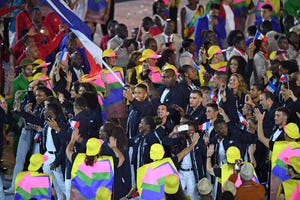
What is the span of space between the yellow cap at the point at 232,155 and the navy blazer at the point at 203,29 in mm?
7171

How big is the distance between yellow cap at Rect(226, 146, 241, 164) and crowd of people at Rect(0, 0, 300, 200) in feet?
0.06

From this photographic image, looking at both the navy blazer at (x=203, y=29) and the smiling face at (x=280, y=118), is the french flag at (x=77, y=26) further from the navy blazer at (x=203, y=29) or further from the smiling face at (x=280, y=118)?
the navy blazer at (x=203, y=29)

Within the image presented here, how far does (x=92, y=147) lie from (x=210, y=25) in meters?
8.00

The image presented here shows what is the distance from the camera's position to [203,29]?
74.1 ft

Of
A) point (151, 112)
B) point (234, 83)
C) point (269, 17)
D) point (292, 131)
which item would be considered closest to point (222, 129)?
point (292, 131)

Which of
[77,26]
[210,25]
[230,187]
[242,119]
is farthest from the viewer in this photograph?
[210,25]

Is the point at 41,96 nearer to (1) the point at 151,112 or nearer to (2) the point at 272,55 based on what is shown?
(1) the point at 151,112

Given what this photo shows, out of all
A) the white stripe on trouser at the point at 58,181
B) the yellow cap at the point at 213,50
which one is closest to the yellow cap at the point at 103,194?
the white stripe on trouser at the point at 58,181

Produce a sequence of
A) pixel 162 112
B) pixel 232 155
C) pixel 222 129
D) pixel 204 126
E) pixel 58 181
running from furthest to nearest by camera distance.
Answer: pixel 204 126 < pixel 162 112 < pixel 58 181 < pixel 222 129 < pixel 232 155

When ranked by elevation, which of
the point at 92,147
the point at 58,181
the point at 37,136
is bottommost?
the point at 58,181

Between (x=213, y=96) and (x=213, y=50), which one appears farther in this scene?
(x=213, y=50)

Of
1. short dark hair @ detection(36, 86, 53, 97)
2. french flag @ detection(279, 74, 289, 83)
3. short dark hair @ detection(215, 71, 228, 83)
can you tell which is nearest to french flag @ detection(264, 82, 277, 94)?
french flag @ detection(279, 74, 289, 83)

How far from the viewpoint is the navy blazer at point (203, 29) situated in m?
22.5

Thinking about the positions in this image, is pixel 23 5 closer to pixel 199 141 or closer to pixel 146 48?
pixel 146 48
